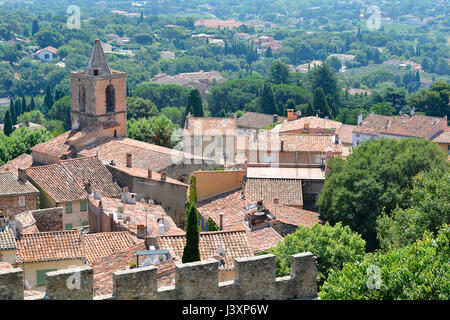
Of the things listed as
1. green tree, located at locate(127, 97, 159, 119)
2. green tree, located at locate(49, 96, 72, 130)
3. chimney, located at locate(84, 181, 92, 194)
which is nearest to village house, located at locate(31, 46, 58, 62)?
green tree, located at locate(49, 96, 72, 130)

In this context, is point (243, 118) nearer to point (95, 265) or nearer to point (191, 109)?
point (191, 109)

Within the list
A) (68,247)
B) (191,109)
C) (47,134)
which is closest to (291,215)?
(68,247)

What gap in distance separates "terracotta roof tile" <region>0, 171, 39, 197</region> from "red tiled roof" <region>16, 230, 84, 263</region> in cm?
809

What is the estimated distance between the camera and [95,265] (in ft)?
79.8

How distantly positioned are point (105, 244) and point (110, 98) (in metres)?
23.4

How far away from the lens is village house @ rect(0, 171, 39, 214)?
3321 centimetres

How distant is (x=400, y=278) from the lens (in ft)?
53.3

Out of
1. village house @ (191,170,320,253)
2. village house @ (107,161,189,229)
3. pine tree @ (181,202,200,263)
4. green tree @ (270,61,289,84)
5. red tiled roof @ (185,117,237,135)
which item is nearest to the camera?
pine tree @ (181,202,200,263)

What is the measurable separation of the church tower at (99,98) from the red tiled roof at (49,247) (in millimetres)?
22335

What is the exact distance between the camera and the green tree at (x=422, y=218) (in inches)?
1004

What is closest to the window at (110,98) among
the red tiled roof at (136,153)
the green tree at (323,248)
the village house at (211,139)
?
the red tiled roof at (136,153)

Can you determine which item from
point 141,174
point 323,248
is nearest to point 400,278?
point 323,248

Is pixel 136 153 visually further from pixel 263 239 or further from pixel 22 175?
pixel 263 239

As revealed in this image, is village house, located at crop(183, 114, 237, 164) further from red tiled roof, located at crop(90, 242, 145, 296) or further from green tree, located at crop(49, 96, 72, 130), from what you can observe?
green tree, located at crop(49, 96, 72, 130)
